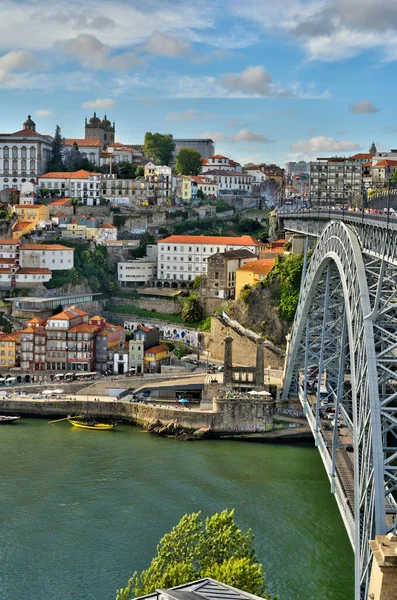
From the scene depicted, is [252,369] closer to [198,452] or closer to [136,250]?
[198,452]

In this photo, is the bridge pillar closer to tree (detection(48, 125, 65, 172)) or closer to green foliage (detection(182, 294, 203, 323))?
green foliage (detection(182, 294, 203, 323))

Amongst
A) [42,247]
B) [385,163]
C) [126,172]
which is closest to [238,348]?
[42,247]

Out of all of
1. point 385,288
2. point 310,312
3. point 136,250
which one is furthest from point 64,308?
point 385,288

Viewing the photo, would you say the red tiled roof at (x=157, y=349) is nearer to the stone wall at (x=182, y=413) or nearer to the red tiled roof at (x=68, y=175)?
the stone wall at (x=182, y=413)

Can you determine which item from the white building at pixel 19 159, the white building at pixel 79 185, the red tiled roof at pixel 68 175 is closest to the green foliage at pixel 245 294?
the white building at pixel 79 185

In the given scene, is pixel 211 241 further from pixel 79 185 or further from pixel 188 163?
pixel 188 163

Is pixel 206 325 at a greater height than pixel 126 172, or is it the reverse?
pixel 126 172

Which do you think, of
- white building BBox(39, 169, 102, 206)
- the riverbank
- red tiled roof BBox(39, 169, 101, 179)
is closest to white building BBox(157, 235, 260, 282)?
white building BBox(39, 169, 102, 206)
